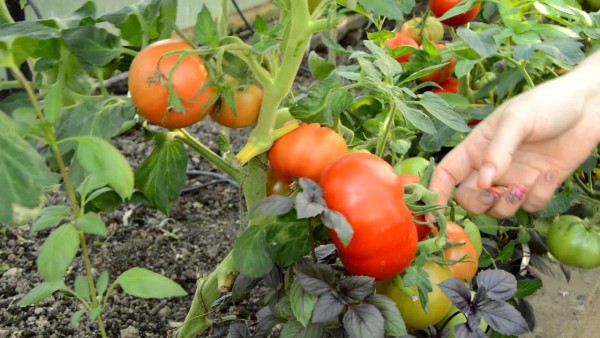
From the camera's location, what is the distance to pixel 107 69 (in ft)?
3.43

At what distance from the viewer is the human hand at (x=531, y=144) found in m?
1.10

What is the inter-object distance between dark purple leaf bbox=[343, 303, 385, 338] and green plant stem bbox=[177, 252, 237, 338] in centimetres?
23

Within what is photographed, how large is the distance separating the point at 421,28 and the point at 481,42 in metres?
0.55

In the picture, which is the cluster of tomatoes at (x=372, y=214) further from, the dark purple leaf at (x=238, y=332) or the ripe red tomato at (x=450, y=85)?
the ripe red tomato at (x=450, y=85)

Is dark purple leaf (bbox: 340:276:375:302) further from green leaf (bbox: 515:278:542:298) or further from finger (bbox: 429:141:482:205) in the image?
green leaf (bbox: 515:278:542:298)

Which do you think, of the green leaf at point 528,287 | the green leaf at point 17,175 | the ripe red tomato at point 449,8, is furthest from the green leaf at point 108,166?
the ripe red tomato at point 449,8

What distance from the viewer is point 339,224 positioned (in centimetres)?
88

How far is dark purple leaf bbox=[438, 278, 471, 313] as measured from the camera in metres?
1.01

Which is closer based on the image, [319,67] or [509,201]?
[509,201]

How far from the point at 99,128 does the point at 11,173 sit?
25cm

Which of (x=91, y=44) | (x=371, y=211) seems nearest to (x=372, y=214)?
(x=371, y=211)

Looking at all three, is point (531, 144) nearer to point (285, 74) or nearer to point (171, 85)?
point (285, 74)

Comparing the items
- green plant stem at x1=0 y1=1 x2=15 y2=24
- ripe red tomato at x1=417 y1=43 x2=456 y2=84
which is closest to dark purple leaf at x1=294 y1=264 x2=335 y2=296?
green plant stem at x1=0 y1=1 x2=15 y2=24

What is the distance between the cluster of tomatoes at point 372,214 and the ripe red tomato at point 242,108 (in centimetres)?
6
